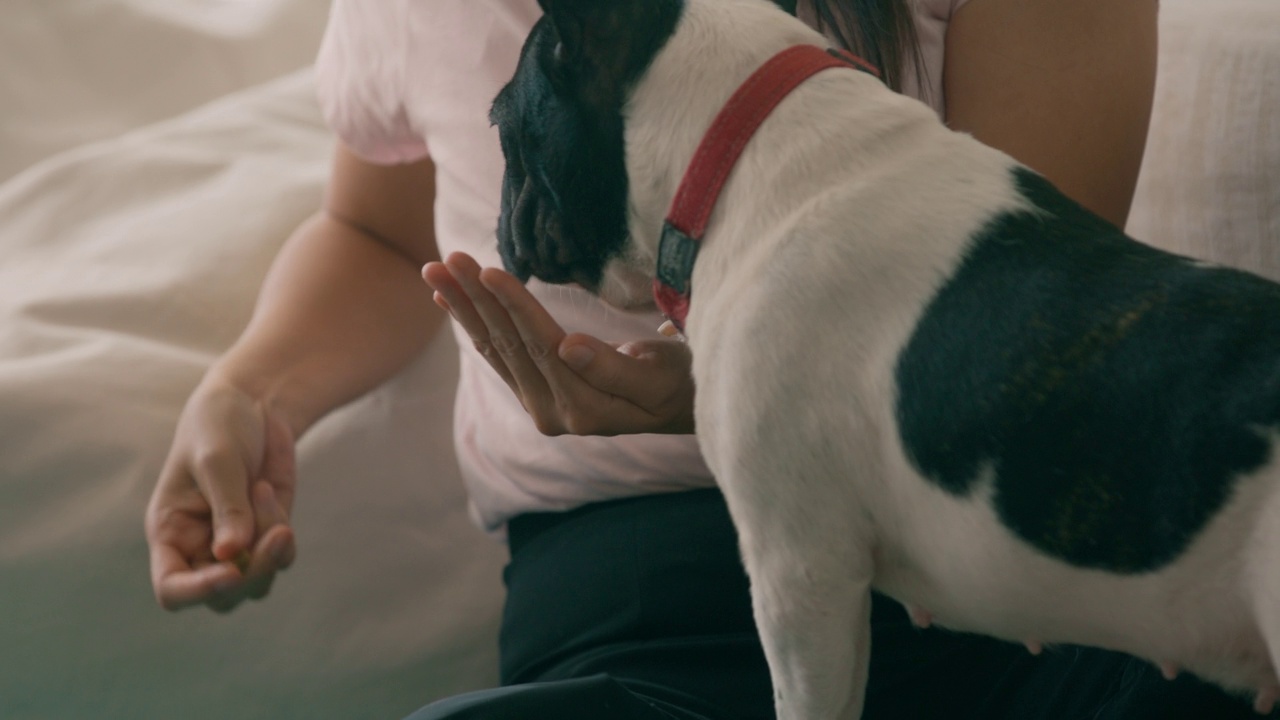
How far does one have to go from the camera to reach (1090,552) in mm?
556

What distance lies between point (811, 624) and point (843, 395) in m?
0.14

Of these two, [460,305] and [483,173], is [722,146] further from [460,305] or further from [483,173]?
[483,173]

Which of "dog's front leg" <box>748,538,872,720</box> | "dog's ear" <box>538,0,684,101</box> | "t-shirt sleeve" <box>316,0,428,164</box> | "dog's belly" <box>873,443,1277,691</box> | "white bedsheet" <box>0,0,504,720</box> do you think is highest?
"dog's ear" <box>538,0,684,101</box>

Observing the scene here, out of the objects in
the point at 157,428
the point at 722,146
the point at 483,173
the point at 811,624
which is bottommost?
the point at 157,428

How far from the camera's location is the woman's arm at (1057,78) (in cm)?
90

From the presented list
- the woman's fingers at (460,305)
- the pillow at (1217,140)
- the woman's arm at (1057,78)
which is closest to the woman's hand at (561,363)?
the woman's fingers at (460,305)

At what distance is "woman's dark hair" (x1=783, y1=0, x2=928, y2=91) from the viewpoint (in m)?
0.85

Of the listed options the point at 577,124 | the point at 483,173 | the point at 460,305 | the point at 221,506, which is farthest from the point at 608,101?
the point at 221,506

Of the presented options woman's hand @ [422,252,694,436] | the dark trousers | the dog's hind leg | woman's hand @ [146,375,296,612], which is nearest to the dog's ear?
woman's hand @ [422,252,694,436]

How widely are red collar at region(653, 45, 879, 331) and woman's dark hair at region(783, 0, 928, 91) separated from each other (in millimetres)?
193

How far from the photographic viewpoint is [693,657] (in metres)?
0.88

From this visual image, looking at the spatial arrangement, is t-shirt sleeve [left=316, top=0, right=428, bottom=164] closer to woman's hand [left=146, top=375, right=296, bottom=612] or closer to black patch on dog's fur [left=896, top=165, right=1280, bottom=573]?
woman's hand [left=146, top=375, right=296, bottom=612]

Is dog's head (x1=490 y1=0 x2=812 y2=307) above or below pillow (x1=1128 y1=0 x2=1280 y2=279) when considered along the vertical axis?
above

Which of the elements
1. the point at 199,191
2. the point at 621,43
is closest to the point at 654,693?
the point at 621,43
